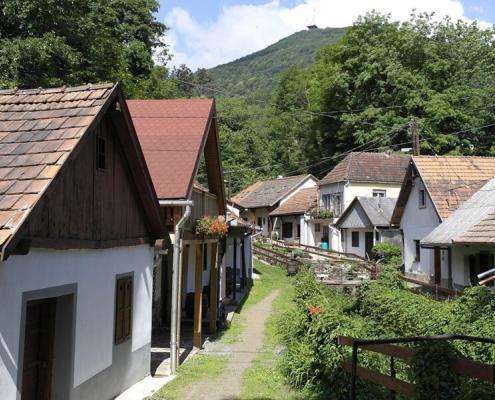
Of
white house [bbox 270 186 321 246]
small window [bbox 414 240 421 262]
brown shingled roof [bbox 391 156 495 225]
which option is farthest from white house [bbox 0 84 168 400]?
white house [bbox 270 186 321 246]

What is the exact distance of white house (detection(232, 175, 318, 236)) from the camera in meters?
50.3

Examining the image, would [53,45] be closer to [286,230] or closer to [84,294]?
[84,294]

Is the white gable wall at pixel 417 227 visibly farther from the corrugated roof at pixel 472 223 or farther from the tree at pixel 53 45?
the tree at pixel 53 45

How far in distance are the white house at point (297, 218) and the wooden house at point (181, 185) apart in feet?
95.2

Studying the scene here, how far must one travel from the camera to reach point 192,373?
411 inches

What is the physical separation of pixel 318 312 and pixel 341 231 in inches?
1217

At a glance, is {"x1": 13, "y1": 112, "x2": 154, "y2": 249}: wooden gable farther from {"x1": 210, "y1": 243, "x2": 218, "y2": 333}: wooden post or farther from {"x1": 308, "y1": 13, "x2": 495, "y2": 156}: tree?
{"x1": 308, "y1": 13, "x2": 495, "y2": 156}: tree

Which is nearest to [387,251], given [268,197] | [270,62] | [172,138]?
[268,197]

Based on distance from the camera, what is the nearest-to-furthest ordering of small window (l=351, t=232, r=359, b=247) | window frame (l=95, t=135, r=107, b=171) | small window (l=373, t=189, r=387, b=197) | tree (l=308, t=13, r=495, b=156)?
window frame (l=95, t=135, r=107, b=171) → small window (l=351, t=232, r=359, b=247) → small window (l=373, t=189, r=387, b=197) → tree (l=308, t=13, r=495, b=156)

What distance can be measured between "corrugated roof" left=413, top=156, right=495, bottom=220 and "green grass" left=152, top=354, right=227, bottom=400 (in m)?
14.4

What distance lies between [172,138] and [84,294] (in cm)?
591

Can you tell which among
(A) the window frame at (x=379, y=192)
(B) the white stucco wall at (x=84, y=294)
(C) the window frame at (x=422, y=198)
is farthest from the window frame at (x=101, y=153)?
(A) the window frame at (x=379, y=192)

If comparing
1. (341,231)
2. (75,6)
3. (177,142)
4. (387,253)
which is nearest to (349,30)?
(341,231)

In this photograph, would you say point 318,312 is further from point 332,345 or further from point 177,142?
point 177,142
